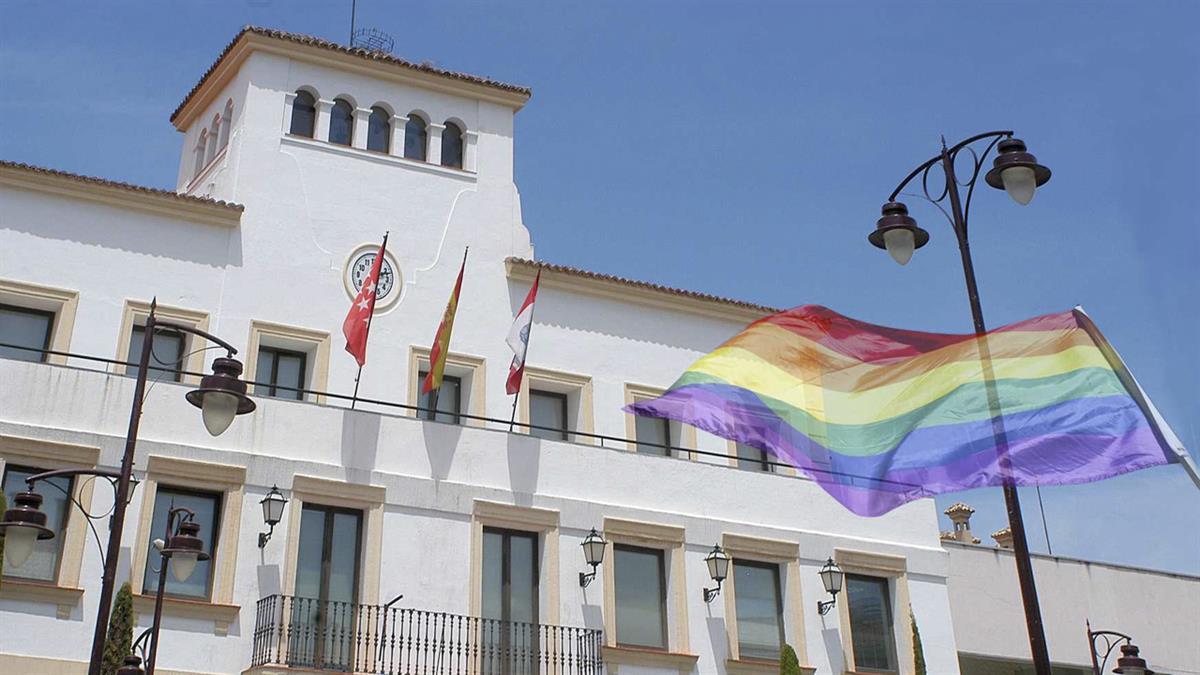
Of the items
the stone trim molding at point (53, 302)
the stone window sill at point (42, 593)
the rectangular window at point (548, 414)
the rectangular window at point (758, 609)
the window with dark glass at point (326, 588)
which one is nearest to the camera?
the stone window sill at point (42, 593)

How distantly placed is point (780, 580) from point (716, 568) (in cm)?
176

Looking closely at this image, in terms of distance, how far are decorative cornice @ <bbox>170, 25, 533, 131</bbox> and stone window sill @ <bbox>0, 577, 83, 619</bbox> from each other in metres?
10.5

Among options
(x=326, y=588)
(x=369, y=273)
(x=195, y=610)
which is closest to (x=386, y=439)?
(x=326, y=588)

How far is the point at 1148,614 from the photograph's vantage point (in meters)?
34.4

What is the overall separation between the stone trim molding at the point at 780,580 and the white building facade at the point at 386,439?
50mm

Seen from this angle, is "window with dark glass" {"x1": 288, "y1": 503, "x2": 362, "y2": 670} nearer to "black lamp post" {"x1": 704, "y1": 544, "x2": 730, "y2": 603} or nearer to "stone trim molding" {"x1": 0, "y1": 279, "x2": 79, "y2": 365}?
"stone trim molding" {"x1": 0, "y1": 279, "x2": 79, "y2": 365}

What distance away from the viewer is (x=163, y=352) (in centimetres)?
2409

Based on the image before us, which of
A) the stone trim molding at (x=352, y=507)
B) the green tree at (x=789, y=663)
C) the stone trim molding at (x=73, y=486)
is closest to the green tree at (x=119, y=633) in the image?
the stone trim molding at (x=73, y=486)

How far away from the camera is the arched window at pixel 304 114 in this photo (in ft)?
88.3

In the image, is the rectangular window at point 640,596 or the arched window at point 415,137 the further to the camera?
the arched window at point 415,137

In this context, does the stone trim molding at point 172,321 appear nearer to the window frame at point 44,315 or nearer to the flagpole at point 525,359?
the window frame at point 44,315

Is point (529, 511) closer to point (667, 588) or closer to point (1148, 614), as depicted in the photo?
point (667, 588)

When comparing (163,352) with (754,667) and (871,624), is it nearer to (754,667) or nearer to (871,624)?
(754,667)

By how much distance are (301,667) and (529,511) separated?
191 inches
